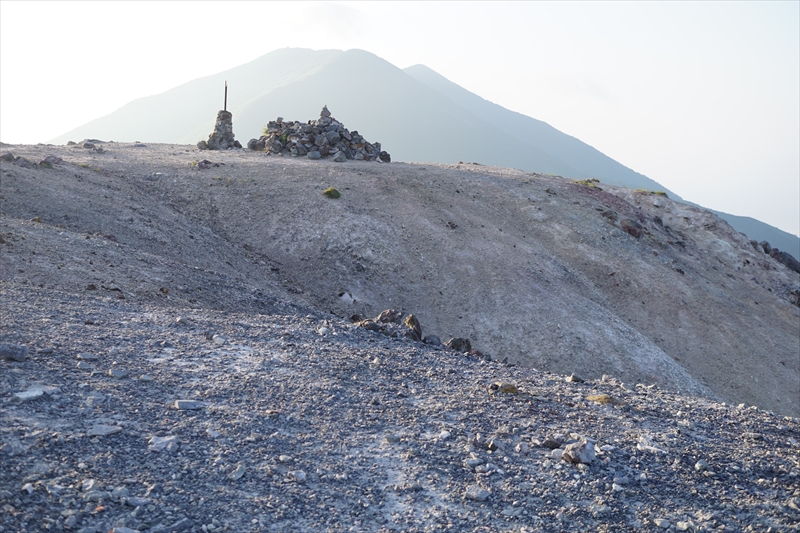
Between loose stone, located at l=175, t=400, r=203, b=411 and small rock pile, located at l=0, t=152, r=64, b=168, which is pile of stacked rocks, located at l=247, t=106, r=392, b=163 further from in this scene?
loose stone, located at l=175, t=400, r=203, b=411

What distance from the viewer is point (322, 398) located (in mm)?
10453

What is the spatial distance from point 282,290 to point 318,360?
13989mm

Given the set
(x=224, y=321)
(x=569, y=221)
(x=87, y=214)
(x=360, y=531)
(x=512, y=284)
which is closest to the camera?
(x=360, y=531)

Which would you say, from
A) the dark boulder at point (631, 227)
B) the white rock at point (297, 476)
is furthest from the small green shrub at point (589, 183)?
the white rock at point (297, 476)

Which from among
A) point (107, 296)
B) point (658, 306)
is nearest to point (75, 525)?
point (107, 296)

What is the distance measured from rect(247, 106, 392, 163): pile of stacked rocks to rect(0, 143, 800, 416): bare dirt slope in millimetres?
3791

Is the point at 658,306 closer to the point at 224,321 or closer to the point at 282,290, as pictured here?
the point at 282,290

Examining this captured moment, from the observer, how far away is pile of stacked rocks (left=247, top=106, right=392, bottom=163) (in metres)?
45.2

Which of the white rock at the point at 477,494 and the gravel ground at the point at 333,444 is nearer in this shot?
the gravel ground at the point at 333,444

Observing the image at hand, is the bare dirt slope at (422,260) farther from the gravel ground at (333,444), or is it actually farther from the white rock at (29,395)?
the white rock at (29,395)

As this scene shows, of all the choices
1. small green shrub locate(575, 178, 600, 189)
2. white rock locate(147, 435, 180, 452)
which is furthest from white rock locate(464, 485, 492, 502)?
small green shrub locate(575, 178, 600, 189)

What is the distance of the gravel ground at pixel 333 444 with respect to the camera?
23.4ft

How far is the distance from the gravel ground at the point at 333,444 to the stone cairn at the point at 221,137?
38.9m

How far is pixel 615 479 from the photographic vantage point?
868 cm
